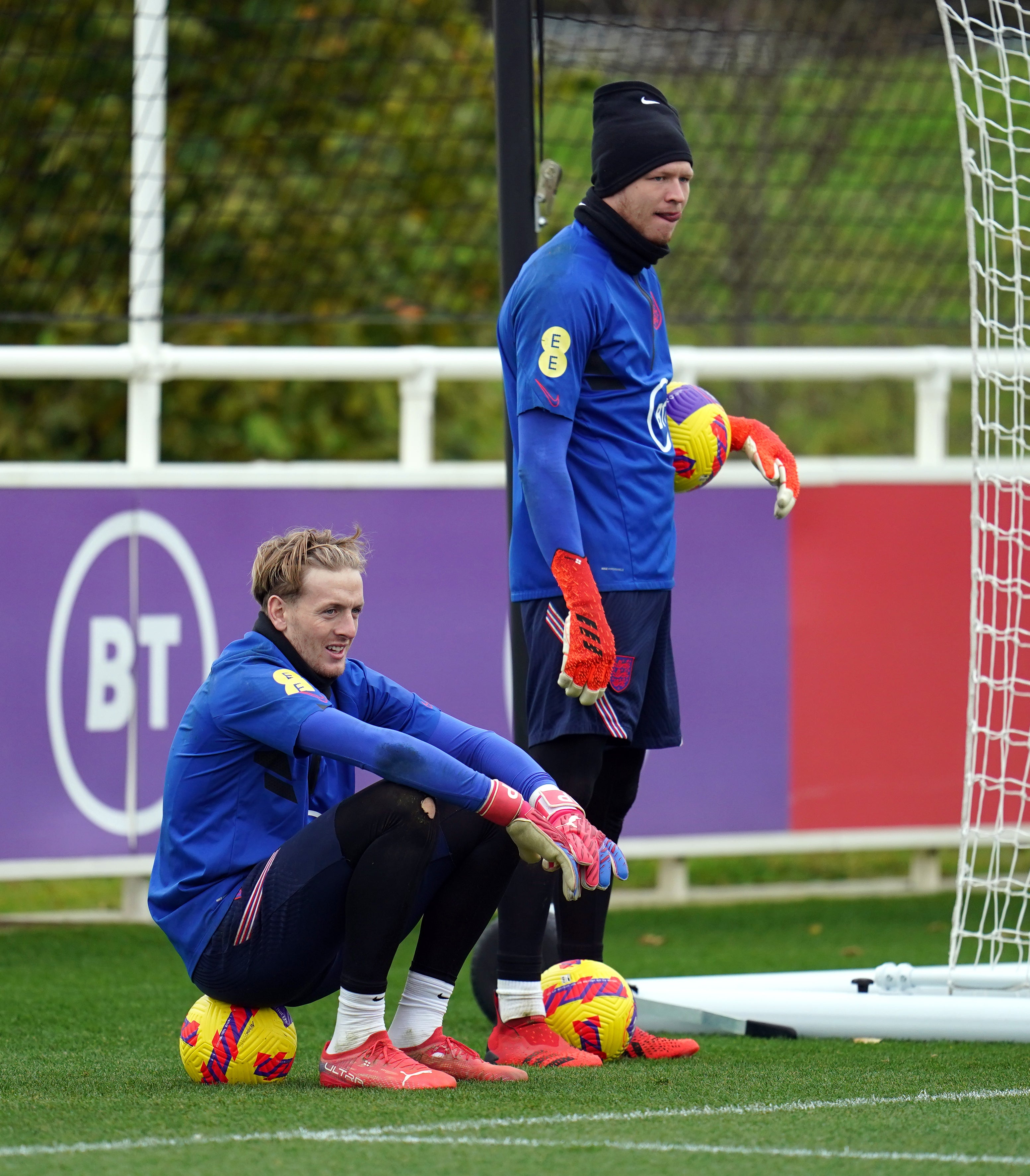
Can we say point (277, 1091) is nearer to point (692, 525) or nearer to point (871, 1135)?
point (871, 1135)

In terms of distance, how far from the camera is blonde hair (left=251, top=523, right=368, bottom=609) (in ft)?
11.5

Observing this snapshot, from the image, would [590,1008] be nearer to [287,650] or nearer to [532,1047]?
[532,1047]

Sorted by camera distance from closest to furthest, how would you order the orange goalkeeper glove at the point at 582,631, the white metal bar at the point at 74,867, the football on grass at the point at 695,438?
the orange goalkeeper glove at the point at 582,631, the football on grass at the point at 695,438, the white metal bar at the point at 74,867

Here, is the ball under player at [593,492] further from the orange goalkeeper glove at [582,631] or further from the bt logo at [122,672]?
the bt logo at [122,672]

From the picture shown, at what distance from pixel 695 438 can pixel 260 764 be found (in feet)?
3.89

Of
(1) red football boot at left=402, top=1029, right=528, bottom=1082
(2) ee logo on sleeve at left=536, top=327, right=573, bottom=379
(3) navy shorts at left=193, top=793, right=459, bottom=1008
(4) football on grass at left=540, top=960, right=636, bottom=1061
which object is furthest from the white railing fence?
(1) red football boot at left=402, top=1029, right=528, bottom=1082

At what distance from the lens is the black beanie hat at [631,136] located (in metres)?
3.80

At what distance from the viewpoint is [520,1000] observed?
3.77 m

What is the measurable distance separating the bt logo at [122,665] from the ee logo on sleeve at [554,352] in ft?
7.39

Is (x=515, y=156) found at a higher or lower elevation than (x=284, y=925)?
higher

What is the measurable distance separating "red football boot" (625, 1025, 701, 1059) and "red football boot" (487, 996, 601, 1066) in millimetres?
127

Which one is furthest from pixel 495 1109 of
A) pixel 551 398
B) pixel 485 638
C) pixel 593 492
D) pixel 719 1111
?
pixel 485 638

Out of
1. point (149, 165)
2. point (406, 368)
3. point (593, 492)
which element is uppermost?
point (149, 165)

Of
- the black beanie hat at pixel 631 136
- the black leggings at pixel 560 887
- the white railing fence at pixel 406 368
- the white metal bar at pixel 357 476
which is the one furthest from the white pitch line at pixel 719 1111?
the white railing fence at pixel 406 368
